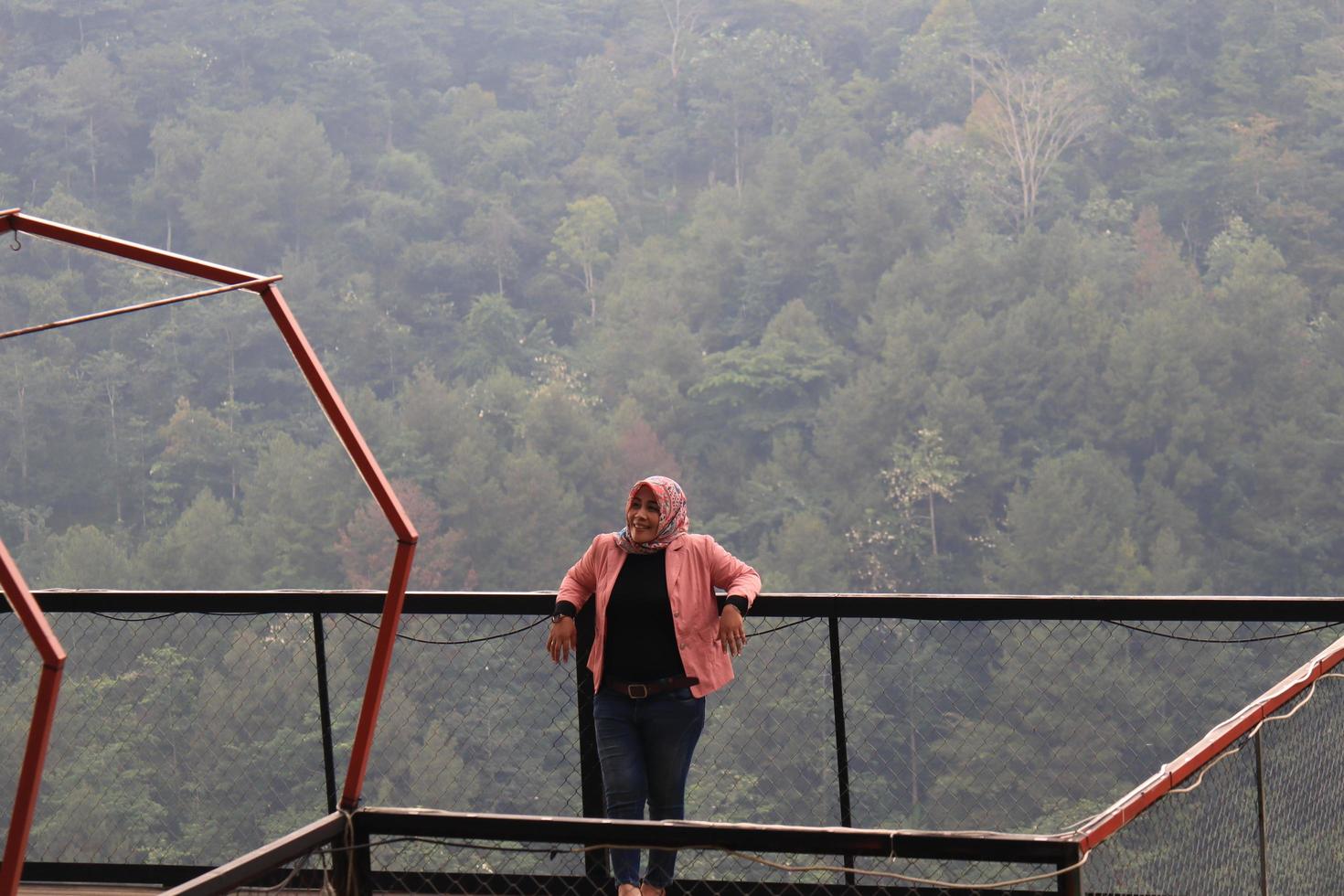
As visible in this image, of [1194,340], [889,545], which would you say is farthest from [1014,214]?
[889,545]

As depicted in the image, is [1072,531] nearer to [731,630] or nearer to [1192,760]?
[731,630]

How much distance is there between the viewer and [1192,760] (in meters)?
2.43

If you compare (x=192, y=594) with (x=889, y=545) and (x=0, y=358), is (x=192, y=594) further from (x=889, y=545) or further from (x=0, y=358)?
(x=0, y=358)

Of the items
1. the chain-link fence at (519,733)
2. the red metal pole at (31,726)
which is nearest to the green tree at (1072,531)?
the chain-link fence at (519,733)

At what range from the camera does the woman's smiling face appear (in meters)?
3.93

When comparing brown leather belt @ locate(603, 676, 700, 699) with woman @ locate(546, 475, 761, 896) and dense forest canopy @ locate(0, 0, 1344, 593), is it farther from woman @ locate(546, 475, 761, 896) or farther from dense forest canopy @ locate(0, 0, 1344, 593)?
dense forest canopy @ locate(0, 0, 1344, 593)

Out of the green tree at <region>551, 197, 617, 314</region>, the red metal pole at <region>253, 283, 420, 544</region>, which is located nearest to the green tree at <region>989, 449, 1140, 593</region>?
the green tree at <region>551, 197, 617, 314</region>

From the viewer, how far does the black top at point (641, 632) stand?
12.7ft

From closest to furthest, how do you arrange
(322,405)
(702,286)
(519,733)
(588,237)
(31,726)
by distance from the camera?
(31,726) < (322,405) < (519,733) < (702,286) < (588,237)

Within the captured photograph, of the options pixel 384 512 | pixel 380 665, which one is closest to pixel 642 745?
pixel 380 665

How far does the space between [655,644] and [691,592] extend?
16cm

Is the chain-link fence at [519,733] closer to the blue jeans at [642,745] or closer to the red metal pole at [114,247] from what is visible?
the blue jeans at [642,745]

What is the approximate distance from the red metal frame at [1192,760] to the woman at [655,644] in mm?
1379

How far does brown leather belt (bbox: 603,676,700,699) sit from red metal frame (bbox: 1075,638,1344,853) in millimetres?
1468
